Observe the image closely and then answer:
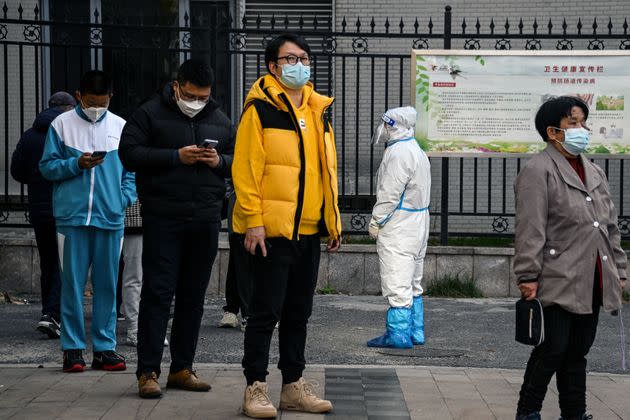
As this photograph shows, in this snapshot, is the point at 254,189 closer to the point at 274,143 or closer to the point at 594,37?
the point at 274,143

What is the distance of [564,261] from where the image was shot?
5590mm

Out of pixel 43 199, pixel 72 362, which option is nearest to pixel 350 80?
pixel 43 199

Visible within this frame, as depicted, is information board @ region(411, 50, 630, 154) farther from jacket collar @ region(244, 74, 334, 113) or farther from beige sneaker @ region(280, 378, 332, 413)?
beige sneaker @ region(280, 378, 332, 413)

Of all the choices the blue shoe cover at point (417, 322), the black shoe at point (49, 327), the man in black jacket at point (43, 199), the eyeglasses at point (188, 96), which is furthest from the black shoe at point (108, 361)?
the blue shoe cover at point (417, 322)

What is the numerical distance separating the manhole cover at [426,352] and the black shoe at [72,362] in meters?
2.25

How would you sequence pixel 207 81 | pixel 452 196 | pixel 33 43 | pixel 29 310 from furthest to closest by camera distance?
1. pixel 452 196
2. pixel 33 43
3. pixel 29 310
4. pixel 207 81

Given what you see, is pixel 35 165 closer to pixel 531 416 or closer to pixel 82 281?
pixel 82 281

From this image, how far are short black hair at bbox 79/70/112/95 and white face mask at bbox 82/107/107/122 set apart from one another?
0.34 feet

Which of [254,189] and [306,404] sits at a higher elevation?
[254,189]

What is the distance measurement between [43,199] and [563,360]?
15.5 feet

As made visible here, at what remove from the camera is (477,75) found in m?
11.5

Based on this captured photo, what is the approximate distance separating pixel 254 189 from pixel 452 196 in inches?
325

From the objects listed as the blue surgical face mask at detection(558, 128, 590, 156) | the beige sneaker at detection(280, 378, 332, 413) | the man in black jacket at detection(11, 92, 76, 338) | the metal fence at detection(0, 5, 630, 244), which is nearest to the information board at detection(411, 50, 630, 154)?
the metal fence at detection(0, 5, 630, 244)

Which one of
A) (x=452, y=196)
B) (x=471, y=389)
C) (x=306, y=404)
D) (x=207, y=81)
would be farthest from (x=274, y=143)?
(x=452, y=196)
